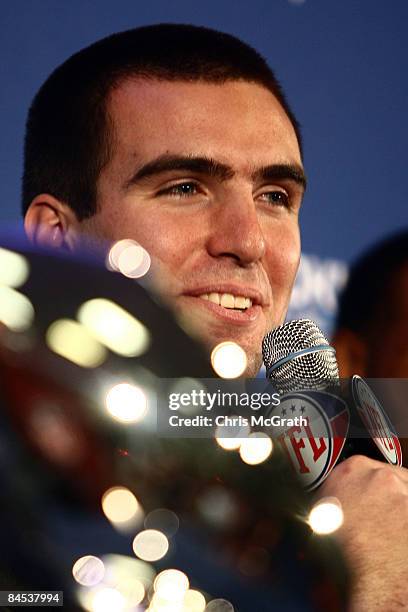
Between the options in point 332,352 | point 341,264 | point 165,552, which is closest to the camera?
point 332,352

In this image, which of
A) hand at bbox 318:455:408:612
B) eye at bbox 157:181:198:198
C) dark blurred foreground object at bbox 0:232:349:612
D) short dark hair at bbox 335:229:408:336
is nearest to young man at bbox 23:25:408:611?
eye at bbox 157:181:198:198

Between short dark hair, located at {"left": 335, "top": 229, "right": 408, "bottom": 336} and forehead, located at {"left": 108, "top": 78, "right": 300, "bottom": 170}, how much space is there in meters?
0.26

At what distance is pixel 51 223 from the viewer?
1515 millimetres

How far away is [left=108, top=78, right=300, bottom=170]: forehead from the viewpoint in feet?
4.84

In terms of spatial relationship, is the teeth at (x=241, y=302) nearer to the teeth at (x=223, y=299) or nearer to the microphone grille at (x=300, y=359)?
the teeth at (x=223, y=299)

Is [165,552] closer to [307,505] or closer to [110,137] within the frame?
[307,505]

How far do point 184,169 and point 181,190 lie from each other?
0.13 feet

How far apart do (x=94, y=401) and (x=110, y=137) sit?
0.60 meters

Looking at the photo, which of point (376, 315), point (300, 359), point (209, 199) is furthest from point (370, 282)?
point (300, 359)

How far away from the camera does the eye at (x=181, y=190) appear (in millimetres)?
1472

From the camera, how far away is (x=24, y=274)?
125 centimetres

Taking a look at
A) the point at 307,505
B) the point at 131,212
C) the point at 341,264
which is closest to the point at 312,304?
the point at 341,264

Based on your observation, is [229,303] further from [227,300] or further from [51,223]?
[51,223]

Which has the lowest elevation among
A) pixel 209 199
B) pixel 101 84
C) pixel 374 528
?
pixel 374 528
